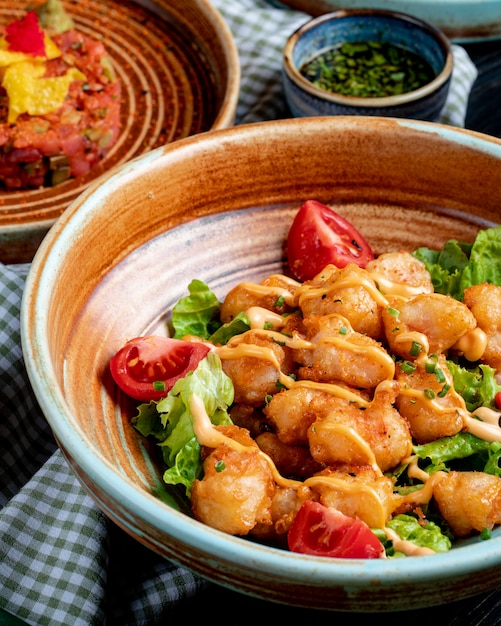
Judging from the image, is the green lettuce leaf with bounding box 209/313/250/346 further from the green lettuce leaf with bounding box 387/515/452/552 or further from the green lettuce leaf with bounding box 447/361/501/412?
the green lettuce leaf with bounding box 387/515/452/552

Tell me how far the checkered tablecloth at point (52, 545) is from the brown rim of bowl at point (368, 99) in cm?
158

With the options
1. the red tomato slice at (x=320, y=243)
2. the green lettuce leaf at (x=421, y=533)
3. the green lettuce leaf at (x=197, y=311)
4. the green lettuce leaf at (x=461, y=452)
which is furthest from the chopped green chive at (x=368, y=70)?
the green lettuce leaf at (x=421, y=533)

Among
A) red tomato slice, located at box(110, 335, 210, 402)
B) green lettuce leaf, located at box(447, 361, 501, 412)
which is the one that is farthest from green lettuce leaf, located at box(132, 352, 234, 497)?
green lettuce leaf, located at box(447, 361, 501, 412)

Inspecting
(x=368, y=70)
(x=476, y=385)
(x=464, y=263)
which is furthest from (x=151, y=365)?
(x=368, y=70)

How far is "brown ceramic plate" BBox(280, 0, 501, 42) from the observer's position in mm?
4648

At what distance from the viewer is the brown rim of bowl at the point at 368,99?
369 centimetres

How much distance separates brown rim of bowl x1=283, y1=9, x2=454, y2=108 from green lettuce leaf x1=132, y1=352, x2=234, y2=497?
1.72m

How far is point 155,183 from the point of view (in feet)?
9.38

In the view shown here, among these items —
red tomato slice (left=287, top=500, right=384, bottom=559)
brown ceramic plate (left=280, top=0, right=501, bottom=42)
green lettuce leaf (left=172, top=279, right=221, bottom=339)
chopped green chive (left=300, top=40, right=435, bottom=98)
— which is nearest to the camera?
red tomato slice (left=287, top=500, right=384, bottom=559)

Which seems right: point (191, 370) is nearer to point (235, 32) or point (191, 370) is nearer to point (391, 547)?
point (391, 547)

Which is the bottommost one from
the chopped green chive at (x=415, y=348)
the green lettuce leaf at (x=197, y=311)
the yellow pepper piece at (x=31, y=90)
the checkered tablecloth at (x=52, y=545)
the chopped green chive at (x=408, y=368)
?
the checkered tablecloth at (x=52, y=545)

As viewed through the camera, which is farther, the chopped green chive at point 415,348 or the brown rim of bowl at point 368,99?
the brown rim of bowl at point 368,99

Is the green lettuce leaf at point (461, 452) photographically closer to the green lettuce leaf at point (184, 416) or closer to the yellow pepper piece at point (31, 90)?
the green lettuce leaf at point (184, 416)

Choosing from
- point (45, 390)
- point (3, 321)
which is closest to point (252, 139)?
point (3, 321)
